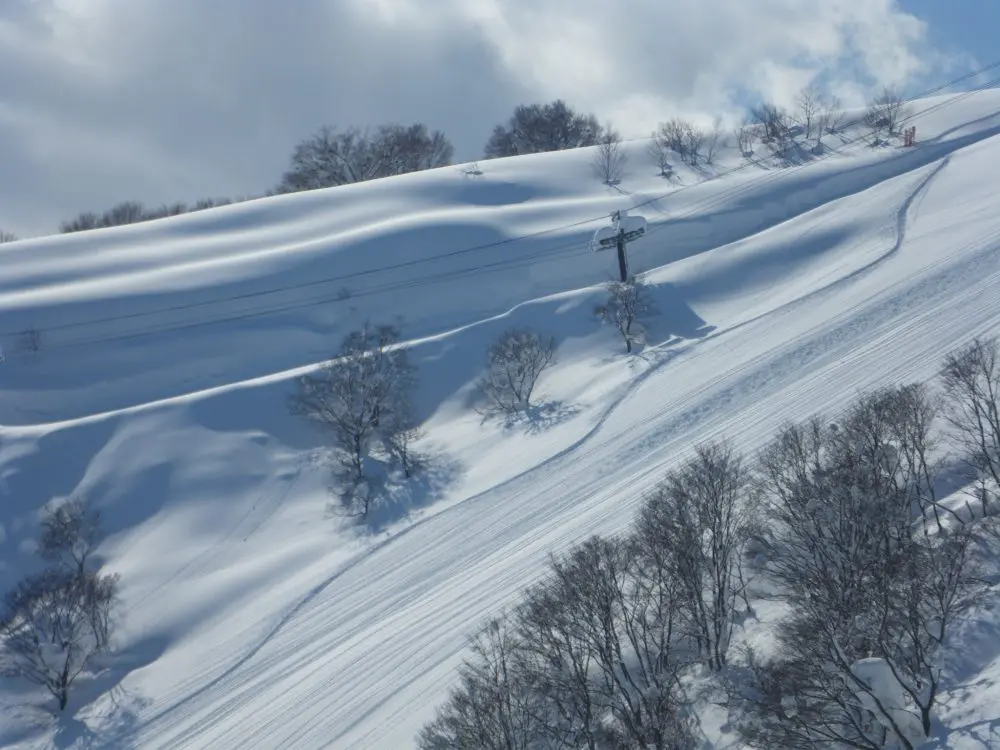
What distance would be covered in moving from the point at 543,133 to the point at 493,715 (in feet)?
237

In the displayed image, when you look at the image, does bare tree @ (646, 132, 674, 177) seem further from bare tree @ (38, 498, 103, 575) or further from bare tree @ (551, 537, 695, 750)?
bare tree @ (551, 537, 695, 750)

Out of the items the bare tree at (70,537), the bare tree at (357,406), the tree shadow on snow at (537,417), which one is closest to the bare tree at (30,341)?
the bare tree at (70,537)

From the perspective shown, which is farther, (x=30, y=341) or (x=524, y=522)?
(x=30, y=341)

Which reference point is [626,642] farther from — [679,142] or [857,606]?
[679,142]

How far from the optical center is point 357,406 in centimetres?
3438

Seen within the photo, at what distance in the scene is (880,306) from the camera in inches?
1437

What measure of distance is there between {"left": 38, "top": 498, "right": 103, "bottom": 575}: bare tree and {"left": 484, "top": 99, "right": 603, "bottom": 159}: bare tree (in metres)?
57.0

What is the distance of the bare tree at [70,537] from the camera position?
3123 cm

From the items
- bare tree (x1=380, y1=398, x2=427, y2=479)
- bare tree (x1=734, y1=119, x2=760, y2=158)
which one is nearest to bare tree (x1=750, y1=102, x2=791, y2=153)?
bare tree (x1=734, y1=119, x2=760, y2=158)

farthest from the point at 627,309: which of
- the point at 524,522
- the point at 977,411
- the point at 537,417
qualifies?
the point at 977,411

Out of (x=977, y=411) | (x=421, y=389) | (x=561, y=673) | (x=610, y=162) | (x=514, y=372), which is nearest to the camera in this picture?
(x=561, y=673)

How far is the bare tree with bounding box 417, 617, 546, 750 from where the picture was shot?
53.7ft

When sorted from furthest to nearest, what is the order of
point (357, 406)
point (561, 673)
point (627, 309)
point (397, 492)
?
point (627, 309), point (357, 406), point (397, 492), point (561, 673)

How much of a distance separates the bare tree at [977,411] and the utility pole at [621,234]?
18.4m
